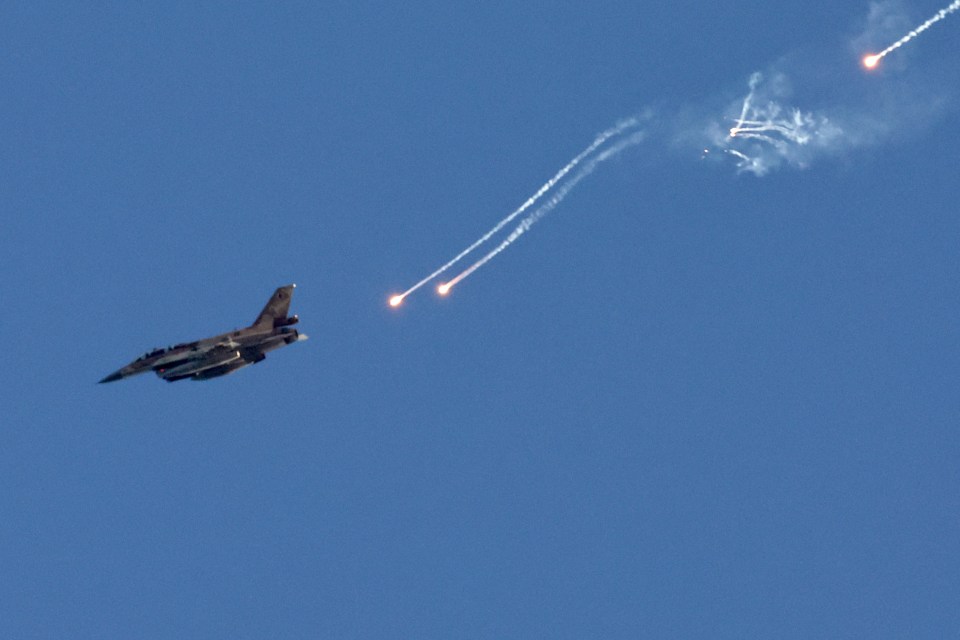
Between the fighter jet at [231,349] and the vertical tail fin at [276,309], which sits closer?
the fighter jet at [231,349]

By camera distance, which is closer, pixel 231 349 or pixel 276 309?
pixel 231 349

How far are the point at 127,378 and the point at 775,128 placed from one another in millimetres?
49454

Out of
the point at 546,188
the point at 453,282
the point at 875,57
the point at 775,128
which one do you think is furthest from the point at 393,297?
the point at 875,57

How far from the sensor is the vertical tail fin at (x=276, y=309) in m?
110

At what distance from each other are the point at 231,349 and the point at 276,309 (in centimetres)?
443

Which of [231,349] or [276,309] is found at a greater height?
[276,309]

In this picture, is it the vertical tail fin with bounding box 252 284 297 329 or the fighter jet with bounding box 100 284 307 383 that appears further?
the vertical tail fin with bounding box 252 284 297 329

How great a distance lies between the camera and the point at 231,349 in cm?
10812

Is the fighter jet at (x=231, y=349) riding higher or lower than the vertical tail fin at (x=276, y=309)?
lower

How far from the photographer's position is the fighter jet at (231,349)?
10825 cm

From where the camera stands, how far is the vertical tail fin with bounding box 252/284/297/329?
110 metres

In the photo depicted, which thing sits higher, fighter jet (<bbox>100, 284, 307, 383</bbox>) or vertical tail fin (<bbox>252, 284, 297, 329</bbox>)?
vertical tail fin (<bbox>252, 284, 297, 329</bbox>)

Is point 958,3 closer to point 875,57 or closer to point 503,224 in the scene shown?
point 875,57

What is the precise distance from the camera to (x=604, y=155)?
11181cm
